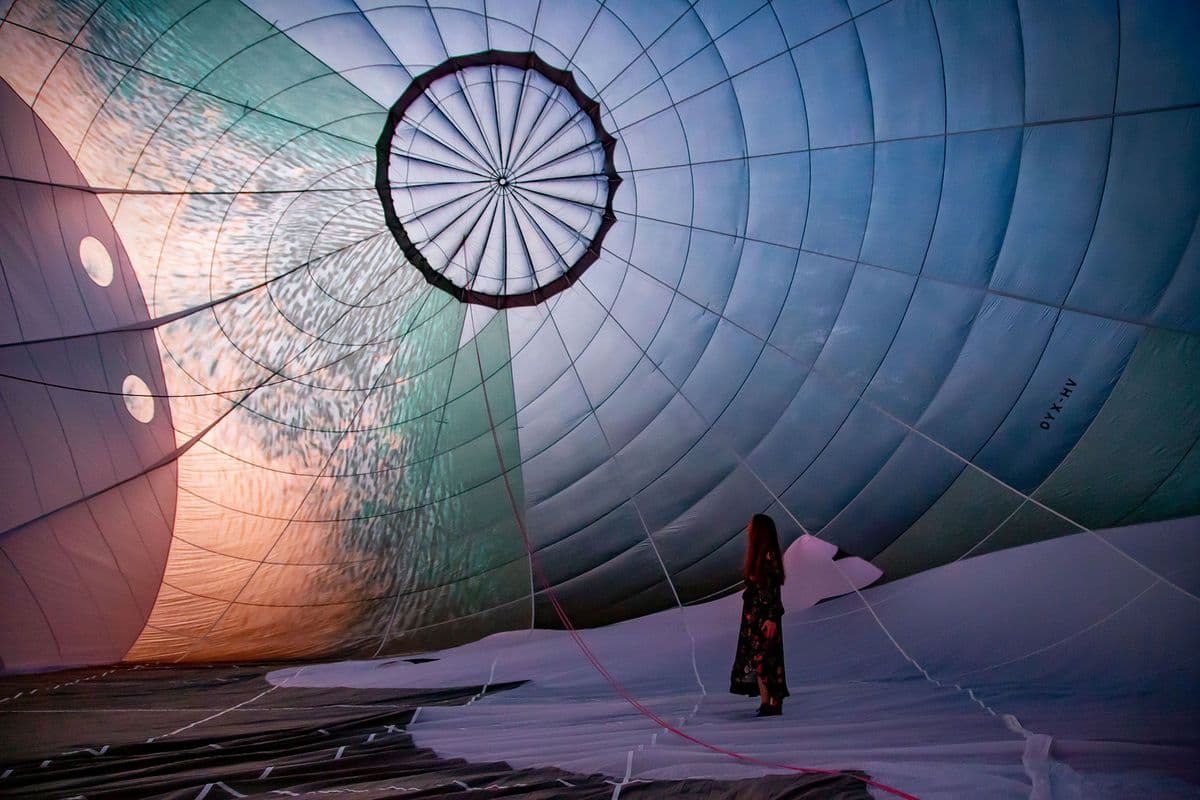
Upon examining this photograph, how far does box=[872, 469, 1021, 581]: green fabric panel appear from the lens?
5.01 m

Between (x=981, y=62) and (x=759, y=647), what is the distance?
2852 millimetres

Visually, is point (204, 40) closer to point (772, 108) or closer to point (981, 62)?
point (772, 108)

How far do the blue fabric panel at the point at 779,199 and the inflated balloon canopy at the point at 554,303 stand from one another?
0.05 ft

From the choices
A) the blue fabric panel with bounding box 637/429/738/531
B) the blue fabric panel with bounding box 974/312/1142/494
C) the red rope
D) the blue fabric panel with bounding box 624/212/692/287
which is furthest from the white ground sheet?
the blue fabric panel with bounding box 624/212/692/287

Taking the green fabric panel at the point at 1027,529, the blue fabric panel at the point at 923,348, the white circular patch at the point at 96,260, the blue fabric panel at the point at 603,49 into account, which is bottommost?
the green fabric panel at the point at 1027,529

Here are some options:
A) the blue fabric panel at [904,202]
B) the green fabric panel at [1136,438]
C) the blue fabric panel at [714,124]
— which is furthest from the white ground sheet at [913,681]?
the blue fabric panel at [714,124]

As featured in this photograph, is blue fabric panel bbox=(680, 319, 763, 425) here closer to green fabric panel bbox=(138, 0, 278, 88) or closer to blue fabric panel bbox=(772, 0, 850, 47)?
blue fabric panel bbox=(772, 0, 850, 47)

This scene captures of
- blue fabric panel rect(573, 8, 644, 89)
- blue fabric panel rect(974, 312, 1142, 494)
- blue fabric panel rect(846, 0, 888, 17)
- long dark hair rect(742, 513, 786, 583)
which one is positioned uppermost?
blue fabric panel rect(573, 8, 644, 89)

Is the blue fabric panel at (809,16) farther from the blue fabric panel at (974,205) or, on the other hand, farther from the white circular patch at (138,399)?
the white circular patch at (138,399)

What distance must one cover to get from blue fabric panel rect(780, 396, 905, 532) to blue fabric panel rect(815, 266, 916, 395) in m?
0.18

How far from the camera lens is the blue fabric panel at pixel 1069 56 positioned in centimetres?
404

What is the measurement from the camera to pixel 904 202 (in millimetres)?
4770

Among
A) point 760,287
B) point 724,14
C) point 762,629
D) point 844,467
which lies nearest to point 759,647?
point 762,629

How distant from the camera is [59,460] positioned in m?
4.44
